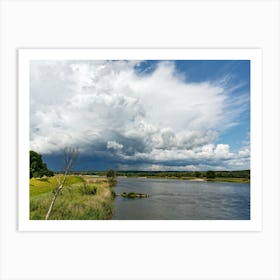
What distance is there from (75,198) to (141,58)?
179cm

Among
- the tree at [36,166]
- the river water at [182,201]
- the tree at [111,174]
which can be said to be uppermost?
the tree at [36,166]

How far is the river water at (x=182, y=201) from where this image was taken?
3.16m

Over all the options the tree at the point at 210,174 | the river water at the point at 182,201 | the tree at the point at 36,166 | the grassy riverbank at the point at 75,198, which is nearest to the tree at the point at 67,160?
the grassy riverbank at the point at 75,198

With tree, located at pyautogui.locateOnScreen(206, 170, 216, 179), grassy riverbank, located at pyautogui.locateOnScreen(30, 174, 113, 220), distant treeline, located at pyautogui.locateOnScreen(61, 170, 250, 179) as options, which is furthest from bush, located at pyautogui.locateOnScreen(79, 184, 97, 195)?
tree, located at pyautogui.locateOnScreen(206, 170, 216, 179)

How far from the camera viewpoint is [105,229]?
3061 mm

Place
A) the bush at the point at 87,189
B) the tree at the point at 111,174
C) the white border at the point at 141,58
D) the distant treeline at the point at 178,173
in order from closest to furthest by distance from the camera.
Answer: the white border at the point at 141,58, the distant treeline at the point at 178,173, the tree at the point at 111,174, the bush at the point at 87,189

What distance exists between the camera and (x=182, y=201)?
134 inches

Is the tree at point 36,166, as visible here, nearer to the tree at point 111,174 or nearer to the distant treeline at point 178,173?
the distant treeline at point 178,173

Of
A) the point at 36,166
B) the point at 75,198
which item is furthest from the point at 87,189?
the point at 36,166

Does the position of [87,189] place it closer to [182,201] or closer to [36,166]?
[36,166]

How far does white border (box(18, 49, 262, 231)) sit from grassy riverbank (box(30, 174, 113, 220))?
9 centimetres

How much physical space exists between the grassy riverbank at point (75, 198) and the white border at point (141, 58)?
9cm
